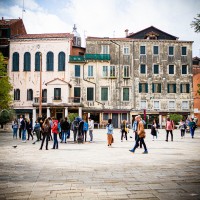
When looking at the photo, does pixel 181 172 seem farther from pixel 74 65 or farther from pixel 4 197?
pixel 74 65

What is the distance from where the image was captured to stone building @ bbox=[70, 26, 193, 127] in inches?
1564

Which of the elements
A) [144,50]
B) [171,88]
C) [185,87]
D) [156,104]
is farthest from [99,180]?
[185,87]

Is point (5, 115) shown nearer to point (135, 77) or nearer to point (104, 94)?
point (104, 94)

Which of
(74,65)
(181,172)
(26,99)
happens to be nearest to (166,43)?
(74,65)

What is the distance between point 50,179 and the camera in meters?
6.00

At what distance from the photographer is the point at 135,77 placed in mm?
40219

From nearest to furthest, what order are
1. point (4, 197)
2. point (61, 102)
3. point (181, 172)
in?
point (4, 197) → point (181, 172) → point (61, 102)

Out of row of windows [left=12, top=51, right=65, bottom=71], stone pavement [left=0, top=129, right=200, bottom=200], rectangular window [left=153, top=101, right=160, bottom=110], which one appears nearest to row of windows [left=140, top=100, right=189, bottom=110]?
rectangular window [left=153, top=101, right=160, bottom=110]

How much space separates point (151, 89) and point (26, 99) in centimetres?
1910

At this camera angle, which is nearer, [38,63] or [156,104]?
[38,63]

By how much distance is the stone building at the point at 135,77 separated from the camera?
3972 cm

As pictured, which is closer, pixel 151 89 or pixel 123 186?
pixel 123 186

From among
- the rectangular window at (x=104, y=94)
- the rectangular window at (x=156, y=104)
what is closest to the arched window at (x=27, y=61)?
the rectangular window at (x=104, y=94)

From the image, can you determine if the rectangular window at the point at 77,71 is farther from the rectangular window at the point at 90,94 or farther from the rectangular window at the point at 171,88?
the rectangular window at the point at 171,88
